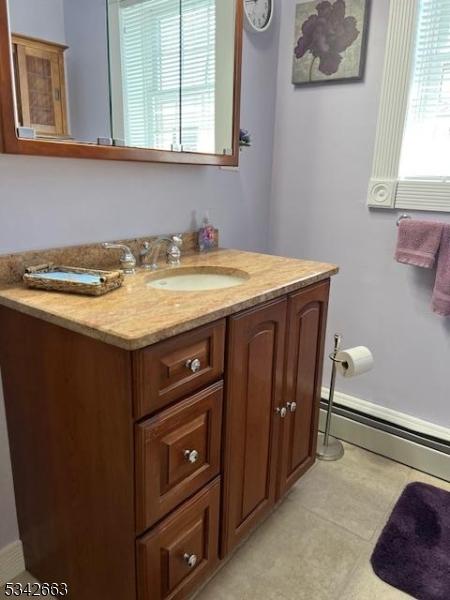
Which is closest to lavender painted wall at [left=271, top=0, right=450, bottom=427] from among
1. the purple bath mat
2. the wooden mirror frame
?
the purple bath mat

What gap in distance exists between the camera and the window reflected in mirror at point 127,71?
109cm

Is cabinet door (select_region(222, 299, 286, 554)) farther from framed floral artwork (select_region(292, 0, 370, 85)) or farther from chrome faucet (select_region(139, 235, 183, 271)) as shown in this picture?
framed floral artwork (select_region(292, 0, 370, 85))

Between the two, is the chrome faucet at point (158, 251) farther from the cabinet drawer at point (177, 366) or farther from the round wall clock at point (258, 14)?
the round wall clock at point (258, 14)

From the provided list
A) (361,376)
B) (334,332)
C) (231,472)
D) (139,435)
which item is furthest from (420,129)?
(139,435)

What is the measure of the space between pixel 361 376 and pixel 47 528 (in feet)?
4.61

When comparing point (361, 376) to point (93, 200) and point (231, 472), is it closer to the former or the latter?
point (231, 472)

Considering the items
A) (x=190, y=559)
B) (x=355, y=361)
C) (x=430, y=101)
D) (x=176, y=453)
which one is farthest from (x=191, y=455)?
(x=430, y=101)

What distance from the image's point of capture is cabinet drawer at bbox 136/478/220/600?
998 mm

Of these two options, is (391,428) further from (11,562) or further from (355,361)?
(11,562)

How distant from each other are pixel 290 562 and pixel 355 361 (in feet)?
2.48

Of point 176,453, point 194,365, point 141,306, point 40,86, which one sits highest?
point 40,86

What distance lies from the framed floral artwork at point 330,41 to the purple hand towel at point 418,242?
0.64m

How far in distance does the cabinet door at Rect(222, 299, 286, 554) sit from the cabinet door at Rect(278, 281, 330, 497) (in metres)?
0.06

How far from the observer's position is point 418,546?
149 centimetres
